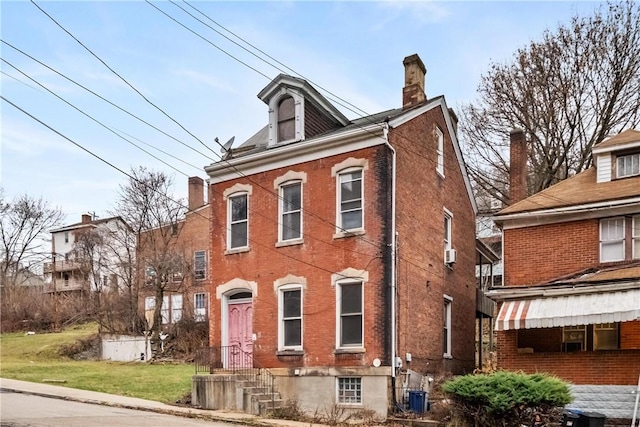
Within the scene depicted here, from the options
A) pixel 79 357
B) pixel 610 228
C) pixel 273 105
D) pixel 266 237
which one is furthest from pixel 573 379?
pixel 79 357

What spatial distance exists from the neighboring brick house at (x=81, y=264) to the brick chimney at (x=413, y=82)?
2235 centimetres

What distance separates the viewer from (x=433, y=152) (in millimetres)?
22156

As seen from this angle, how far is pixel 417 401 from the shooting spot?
1733 centimetres

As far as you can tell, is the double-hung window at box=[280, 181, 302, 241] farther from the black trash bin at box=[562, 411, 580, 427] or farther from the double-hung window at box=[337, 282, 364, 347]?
the black trash bin at box=[562, 411, 580, 427]

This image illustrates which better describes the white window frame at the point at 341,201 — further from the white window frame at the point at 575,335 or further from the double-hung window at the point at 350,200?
the white window frame at the point at 575,335

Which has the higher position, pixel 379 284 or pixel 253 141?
pixel 253 141

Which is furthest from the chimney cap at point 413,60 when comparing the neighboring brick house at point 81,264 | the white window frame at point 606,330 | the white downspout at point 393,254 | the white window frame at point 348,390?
the neighboring brick house at point 81,264

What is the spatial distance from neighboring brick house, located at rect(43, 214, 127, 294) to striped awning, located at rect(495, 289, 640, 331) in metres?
27.8

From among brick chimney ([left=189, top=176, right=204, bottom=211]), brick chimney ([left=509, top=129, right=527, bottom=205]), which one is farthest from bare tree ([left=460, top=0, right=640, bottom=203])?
brick chimney ([left=189, top=176, right=204, bottom=211])

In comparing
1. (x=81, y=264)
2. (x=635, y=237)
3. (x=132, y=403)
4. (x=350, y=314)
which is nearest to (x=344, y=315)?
(x=350, y=314)

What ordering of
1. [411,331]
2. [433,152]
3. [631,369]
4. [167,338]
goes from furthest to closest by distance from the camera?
[167,338], [433,152], [411,331], [631,369]

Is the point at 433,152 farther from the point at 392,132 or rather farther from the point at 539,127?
the point at 539,127

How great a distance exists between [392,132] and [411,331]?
600cm

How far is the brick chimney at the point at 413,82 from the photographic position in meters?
22.4
